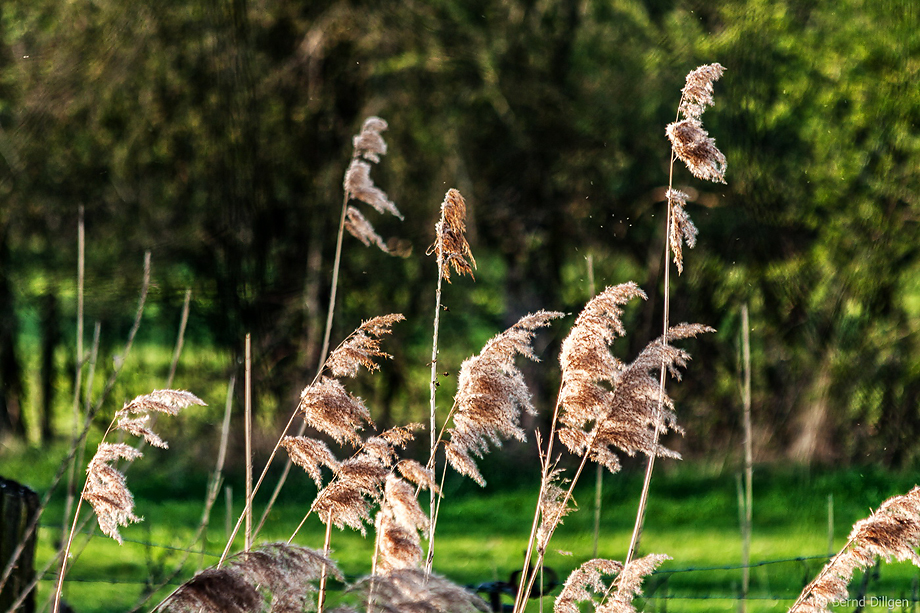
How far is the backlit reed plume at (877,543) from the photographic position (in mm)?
1741

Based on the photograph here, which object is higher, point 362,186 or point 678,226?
point 362,186

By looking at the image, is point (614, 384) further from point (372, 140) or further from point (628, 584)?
point (372, 140)

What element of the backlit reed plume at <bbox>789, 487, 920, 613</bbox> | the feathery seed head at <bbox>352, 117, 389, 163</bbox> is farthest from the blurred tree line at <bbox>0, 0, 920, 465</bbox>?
the backlit reed plume at <bbox>789, 487, 920, 613</bbox>

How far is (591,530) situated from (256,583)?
4000mm

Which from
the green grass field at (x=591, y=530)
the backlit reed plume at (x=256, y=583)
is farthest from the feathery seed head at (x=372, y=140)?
the green grass field at (x=591, y=530)

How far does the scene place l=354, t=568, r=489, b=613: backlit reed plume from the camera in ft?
4.09

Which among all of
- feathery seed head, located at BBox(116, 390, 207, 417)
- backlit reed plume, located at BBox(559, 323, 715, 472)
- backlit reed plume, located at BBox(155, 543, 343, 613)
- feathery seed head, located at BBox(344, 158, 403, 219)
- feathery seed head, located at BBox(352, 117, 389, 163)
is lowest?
backlit reed plume, located at BBox(155, 543, 343, 613)

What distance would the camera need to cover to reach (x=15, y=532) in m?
2.17

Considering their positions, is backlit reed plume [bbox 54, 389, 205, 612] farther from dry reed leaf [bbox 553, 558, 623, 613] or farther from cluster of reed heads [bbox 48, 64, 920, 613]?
dry reed leaf [bbox 553, 558, 623, 613]

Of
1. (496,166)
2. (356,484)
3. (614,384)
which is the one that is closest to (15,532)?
(356,484)

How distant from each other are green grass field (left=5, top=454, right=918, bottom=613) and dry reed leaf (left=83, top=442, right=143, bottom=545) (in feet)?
8.27

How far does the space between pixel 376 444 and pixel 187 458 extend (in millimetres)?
4498

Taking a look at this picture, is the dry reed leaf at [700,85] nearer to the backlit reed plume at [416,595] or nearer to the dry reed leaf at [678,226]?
the dry reed leaf at [678,226]

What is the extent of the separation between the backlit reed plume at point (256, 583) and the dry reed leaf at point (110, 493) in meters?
0.26
